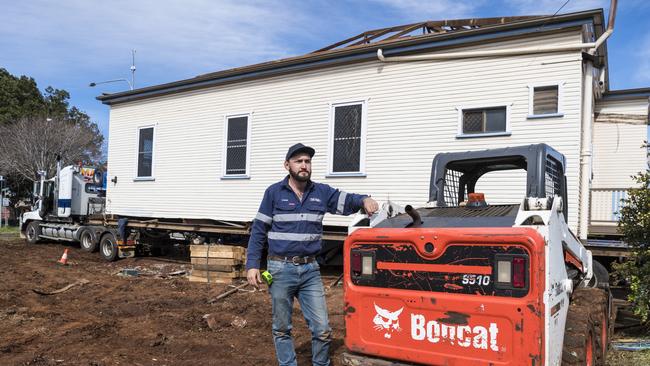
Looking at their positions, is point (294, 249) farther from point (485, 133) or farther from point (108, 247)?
point (108, 247)

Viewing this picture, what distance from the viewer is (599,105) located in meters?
13.0

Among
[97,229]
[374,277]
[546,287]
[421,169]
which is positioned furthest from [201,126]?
[546,287]

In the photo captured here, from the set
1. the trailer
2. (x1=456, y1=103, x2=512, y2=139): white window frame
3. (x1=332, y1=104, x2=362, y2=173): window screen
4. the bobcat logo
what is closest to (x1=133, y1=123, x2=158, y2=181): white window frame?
the trailer

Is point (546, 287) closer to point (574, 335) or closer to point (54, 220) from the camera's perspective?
point (574, 335)

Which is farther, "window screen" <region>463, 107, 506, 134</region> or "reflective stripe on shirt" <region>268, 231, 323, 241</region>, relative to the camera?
"window screen" <region>463, 107, 506, 134</region>

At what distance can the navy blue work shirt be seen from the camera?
13.9 ft

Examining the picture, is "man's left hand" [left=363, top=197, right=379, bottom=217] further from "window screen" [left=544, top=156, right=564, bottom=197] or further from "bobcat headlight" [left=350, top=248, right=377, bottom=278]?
"window screen" [left=544, top=156, right=564, bottom=197]

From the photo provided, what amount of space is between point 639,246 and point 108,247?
1475 cm

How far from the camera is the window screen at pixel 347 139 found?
39.1ft

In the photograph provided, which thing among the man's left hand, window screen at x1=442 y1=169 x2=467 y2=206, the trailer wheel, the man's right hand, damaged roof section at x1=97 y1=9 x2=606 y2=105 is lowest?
the trailer wheel

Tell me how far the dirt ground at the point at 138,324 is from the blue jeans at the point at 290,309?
1152mm

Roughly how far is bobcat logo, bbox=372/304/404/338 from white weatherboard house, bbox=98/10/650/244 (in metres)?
6.94

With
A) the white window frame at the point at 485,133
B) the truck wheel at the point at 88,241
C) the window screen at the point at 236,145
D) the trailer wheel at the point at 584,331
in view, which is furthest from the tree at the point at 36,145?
the trailer wheel at the point at 584,331

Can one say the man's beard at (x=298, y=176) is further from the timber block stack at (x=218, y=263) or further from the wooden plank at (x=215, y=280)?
the wooden plank at (x=215, y=280)
